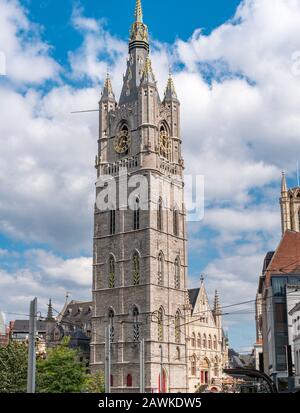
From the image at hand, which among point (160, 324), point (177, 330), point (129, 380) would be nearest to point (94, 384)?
point (129, 380)

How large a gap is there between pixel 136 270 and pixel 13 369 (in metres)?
27.1

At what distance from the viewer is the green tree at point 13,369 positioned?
37875 mm

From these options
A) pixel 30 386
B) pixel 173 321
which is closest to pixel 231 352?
pixel 173 321

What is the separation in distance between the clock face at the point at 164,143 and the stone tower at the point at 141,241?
0.14 m

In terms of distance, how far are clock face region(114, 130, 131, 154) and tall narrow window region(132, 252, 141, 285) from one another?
13.6 meters

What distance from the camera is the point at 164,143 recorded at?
72.9m

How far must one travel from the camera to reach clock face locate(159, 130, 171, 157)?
71.8m

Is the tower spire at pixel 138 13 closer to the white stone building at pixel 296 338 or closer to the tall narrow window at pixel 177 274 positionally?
the tall narrow window at pixel 177 274

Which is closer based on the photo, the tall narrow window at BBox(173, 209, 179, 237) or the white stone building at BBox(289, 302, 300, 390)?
the white stone building at BBox(289, 302, 300, 390)

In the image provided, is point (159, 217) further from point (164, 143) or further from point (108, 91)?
point (108, 91)

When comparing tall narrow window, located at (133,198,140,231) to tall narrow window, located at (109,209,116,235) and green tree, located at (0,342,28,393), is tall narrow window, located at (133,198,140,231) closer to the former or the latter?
tall narrow window, located at (109,209,116,235)

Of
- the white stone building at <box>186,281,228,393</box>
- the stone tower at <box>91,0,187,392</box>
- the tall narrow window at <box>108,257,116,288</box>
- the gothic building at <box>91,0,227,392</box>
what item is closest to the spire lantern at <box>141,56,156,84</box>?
the stone tower at <box>91,0,187,392</box>

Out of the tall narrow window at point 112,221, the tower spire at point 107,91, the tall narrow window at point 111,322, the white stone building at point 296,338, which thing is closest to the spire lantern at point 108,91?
the tower spire at point 107,91
